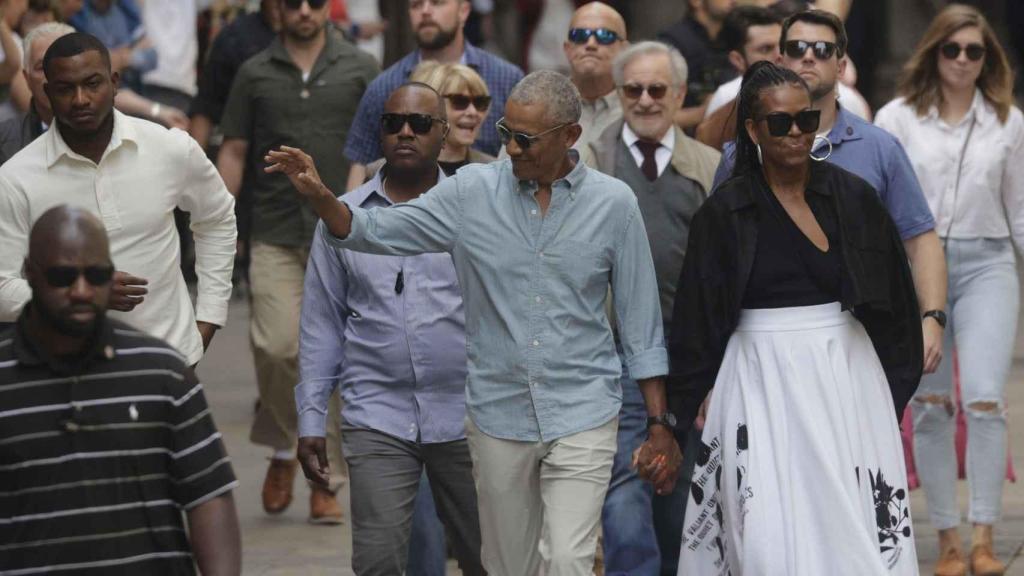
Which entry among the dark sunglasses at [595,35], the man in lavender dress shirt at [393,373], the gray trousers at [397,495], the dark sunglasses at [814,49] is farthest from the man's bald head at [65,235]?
the dark sunglasses at [595,35]

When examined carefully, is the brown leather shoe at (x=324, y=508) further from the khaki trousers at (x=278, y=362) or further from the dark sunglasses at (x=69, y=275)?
the dark sunglasses at (x=69, y=275)

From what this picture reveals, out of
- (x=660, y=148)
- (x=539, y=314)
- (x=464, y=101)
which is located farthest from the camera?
(x=660, y=148)

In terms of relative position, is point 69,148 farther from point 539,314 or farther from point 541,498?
point 541,498

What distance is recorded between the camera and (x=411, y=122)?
7.05 metres

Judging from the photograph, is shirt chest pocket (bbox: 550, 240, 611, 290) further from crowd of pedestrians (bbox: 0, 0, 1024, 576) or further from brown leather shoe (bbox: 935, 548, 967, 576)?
brown leather shoe (bbox: 935, 548, 967, 576)

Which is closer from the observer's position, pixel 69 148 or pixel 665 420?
pixel 665 420

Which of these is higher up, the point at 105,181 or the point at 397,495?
the point at 105,181

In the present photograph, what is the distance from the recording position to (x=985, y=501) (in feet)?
27.9

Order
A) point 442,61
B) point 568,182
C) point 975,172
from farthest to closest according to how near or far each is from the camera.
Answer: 1. point 442,61
2. point 975,172
3. point 568,182

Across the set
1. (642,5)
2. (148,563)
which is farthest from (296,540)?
(642,5)

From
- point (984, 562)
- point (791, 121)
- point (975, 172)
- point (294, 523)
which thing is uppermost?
point (791, 121)

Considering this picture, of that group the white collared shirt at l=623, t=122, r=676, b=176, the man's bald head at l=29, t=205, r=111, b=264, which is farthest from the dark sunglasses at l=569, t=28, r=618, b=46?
the man's bald head at l=29, t=205, r=111, b=264

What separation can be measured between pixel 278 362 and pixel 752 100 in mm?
3495

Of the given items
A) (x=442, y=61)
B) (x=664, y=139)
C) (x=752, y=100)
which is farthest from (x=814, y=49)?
(x=442, y=61)
